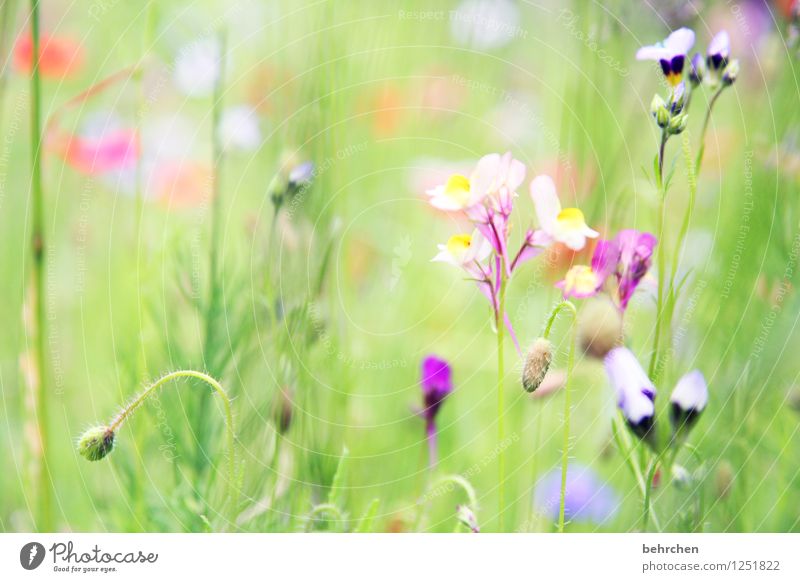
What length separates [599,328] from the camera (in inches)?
26.6

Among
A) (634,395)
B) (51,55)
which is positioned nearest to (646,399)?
(634,395)

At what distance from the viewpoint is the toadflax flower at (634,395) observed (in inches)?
23.3

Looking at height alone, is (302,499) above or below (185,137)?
below

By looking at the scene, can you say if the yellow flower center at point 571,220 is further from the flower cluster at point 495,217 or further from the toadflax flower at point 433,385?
the toadflax flower at point 433,385

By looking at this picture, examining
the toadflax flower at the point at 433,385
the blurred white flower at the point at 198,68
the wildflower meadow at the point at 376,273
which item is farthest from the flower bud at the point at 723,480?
the blurred white flower at the point at 198,68

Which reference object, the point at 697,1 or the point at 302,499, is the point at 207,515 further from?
the point at 697,1

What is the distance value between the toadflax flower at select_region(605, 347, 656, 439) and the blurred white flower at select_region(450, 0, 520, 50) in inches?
12.8

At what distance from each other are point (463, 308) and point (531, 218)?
0.45 feet

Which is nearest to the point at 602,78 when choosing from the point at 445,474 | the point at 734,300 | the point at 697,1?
the point at 697,1

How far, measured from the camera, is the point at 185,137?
747mm

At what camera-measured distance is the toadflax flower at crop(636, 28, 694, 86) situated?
0.62 m

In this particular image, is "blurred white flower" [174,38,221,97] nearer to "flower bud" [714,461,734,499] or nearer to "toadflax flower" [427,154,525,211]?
"toadflax flower" [427,154,525,211]
